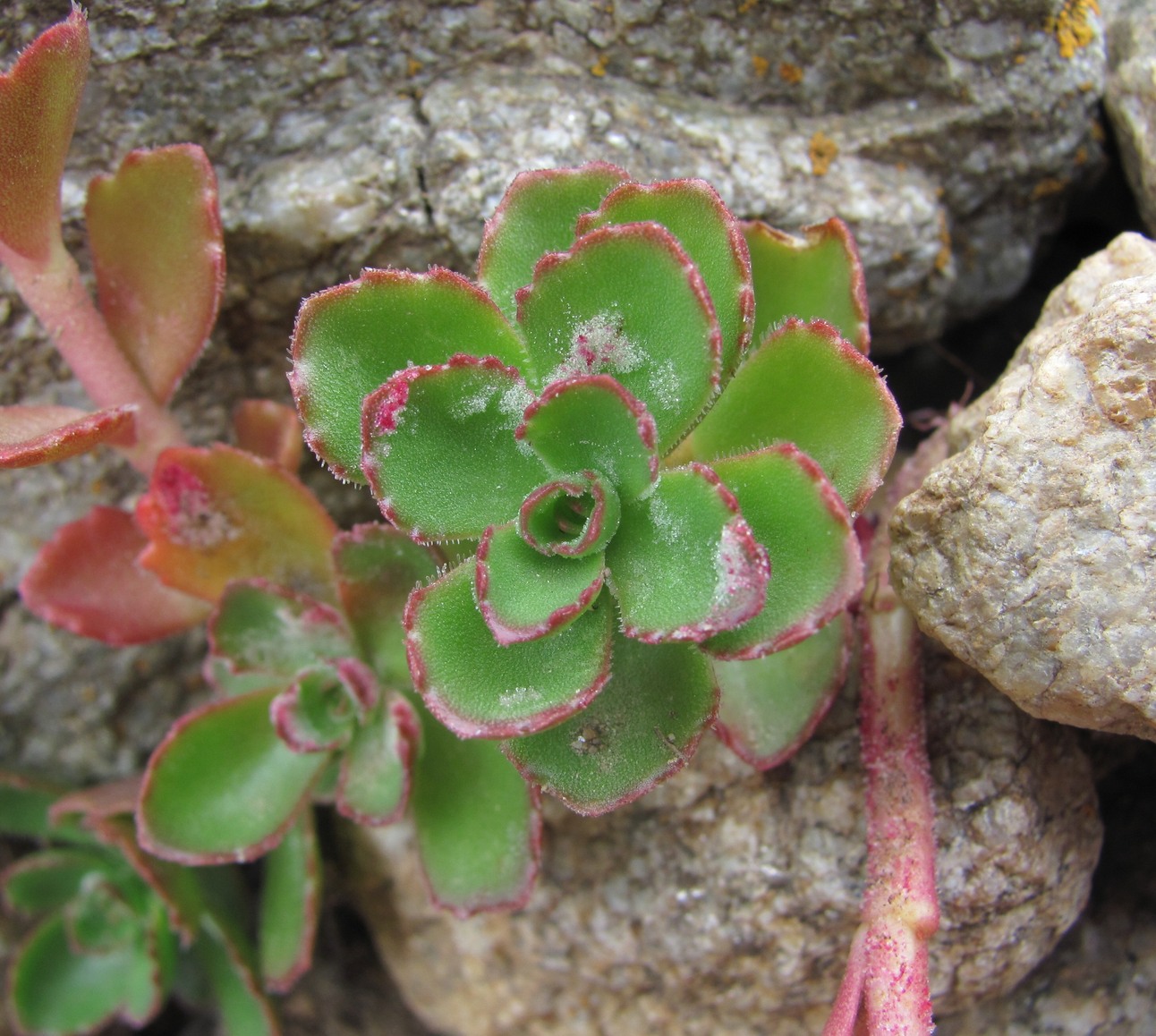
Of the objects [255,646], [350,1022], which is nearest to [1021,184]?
[255,646]

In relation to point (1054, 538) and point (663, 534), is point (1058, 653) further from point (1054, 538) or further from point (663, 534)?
point (663, 534)

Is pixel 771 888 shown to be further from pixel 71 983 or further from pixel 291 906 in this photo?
pixel 71 983

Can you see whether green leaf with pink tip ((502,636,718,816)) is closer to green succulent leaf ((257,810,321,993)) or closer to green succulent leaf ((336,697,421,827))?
green succulent leaf ((336,697,421,827))

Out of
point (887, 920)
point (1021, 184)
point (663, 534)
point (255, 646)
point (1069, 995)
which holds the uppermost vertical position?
point (663, 534)

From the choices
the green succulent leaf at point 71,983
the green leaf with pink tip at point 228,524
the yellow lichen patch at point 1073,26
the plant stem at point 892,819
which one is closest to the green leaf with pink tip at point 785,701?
the plant stem at point 892,819

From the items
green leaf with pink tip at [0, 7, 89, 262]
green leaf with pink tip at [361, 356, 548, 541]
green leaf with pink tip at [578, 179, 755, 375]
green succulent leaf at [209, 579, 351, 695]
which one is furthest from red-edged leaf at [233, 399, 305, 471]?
green leaf with pink tip at [578, 179, 755, 375]

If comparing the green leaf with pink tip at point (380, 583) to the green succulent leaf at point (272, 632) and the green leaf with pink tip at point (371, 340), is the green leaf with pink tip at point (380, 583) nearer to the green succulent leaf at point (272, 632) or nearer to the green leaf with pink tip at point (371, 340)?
the green succulent leaf at point (272, 632)
